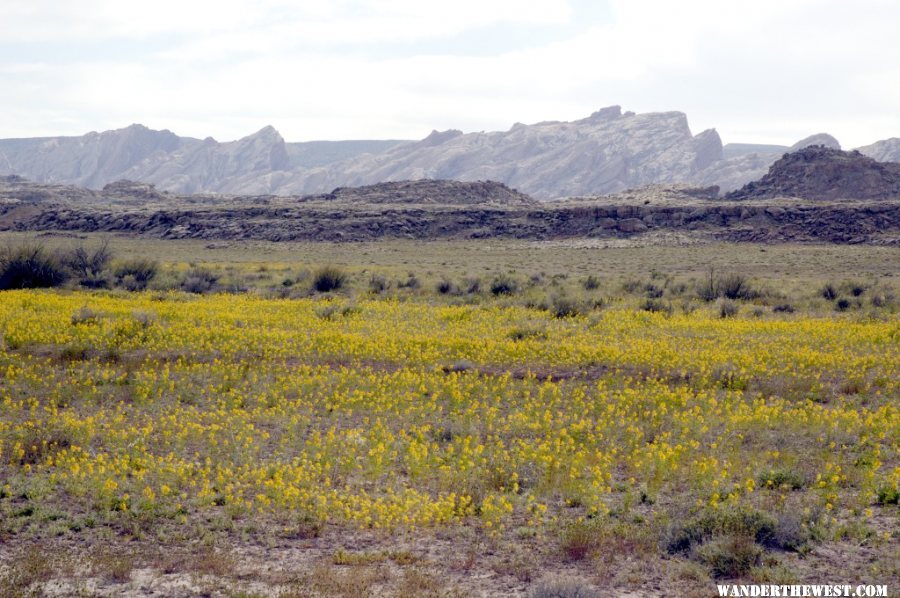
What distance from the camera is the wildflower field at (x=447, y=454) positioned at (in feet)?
24.5

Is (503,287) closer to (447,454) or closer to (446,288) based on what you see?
(446,288)

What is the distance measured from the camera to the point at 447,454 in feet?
35.1

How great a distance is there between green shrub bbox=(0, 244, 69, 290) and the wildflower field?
10358 mm

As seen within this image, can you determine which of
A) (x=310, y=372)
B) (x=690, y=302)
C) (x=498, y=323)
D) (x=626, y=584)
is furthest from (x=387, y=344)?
(x=690, y=302)

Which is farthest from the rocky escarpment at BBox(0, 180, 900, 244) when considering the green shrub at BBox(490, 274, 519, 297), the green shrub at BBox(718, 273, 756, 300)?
the green shrub at BBox(490, 274, 519, 297)

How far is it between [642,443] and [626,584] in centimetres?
456

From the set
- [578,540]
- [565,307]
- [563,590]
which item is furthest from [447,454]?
[565,307]

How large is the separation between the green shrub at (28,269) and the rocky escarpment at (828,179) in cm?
7891

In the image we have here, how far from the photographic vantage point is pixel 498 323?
2231cm

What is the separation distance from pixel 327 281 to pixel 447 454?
21.6 metres

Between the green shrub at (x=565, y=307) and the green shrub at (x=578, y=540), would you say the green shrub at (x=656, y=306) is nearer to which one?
the green shrub at (x=565, y=307)

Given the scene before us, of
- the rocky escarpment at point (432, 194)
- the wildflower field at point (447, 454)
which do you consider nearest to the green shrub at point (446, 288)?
the wildflower field at point (447, 454)

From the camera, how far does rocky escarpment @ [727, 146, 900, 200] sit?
285 feet

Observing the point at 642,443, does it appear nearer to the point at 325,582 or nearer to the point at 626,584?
the point at 626,584
